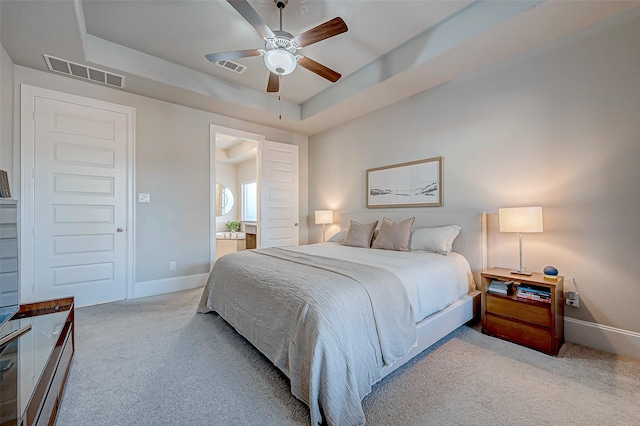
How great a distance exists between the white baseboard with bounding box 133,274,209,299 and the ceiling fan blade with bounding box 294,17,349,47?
336 centimetres

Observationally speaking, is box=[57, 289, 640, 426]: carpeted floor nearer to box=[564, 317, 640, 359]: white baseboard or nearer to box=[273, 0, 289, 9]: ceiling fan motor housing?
box=[564, 317, 640, 359]: white baseboard

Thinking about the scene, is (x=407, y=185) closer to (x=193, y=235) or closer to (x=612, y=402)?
(x=612, y=402)

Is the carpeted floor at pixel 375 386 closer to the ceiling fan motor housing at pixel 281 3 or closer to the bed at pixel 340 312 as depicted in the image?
the bed at pixel 340 312

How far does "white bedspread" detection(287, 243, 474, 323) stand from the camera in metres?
2.01

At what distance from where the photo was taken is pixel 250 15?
1.92 meters

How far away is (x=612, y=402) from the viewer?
1.56 meters

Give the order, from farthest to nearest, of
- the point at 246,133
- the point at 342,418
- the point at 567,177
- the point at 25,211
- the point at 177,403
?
1. the point at 246,133
2. the point at 25,211
3. the point at 567,177
4. the point at 177,403
5. the point at 342,418

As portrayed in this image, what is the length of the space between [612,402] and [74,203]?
16.2ft

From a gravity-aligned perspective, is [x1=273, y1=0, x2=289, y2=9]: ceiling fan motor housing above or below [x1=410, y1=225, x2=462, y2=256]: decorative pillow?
above

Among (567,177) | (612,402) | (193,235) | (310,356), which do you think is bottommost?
(612,402)

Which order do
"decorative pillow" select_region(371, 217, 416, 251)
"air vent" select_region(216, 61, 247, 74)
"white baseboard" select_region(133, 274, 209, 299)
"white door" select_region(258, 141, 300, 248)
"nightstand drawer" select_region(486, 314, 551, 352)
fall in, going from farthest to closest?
"white door" select_region(258, 141, 300, 248) < "white baseboard" select_region(133, 274, 209, 299) < "air vent" select_region(216, 61, 247, 74) < "decorative pillow" select_region(371, 217, 416, 251) < "nightstand drawer" select_region(486, 314, 551, 352)

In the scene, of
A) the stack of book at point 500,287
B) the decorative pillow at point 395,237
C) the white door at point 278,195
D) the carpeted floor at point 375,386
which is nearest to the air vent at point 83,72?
the white door at point 278,195

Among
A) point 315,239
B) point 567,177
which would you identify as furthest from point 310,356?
point 315,239

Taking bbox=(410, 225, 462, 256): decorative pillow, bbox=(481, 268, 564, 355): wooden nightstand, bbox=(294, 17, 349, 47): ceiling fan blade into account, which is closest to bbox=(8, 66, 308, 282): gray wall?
bbox=(294, 17, 349, 47): ceiling fan blade
